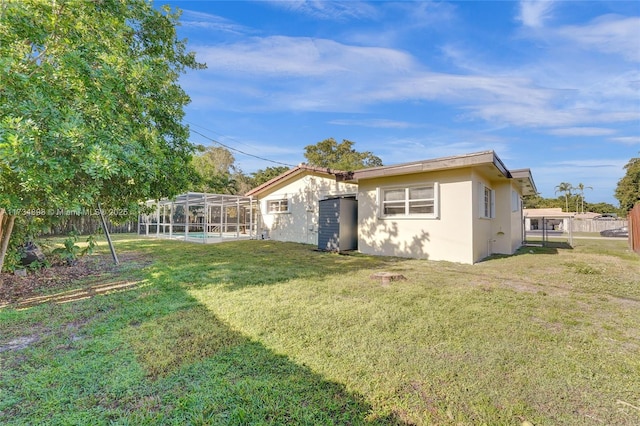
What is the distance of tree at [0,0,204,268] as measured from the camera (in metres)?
3.13

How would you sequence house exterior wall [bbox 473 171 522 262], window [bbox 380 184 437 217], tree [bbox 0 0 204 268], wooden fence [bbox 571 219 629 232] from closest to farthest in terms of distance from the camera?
1. tree [bbox 0 0 204 268]
2. window [bbox 380 184 437 217]
3. house exterior wall [bbox 473 171 522 262]
4. wooden fence [bbox 571 219 629 232]

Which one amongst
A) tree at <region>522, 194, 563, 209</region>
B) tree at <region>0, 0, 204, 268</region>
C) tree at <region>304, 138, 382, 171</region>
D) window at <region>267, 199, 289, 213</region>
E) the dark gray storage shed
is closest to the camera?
tree at <region>0, 0, 204, 268</region>

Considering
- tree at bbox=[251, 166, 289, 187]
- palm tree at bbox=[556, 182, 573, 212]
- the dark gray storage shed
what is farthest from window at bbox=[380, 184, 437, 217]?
palm tree at bbox=[556, 182, 573, 212]

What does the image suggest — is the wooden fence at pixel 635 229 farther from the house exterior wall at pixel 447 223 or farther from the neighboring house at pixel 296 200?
the neighboring house at pixel 296 200

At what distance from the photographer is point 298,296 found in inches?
184

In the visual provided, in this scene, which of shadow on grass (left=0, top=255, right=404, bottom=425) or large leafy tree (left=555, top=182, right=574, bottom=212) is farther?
large leafy tree (left=555, top=182, right=574, bottom=212)

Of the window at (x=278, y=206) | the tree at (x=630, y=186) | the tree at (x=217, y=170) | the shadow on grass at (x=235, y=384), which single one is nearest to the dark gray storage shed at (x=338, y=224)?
the window at (x=278, y=206)

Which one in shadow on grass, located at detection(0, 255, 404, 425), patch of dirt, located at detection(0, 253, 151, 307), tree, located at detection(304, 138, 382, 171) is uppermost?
tree, located at detection(304, 138, 382, 171)

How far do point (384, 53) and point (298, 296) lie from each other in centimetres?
1017

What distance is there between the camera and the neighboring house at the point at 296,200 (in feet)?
42.3

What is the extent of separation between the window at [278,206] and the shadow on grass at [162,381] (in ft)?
38.0

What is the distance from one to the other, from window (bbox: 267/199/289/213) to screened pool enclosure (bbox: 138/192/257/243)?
1.41 metres

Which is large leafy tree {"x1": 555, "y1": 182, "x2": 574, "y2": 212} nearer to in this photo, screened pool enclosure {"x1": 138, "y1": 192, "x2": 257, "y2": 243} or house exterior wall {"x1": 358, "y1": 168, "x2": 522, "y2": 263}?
house exterior wall {"x1": 358, "y1": 168, "x2": 522, "y2": 263}

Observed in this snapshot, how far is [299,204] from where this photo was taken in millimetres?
14195
